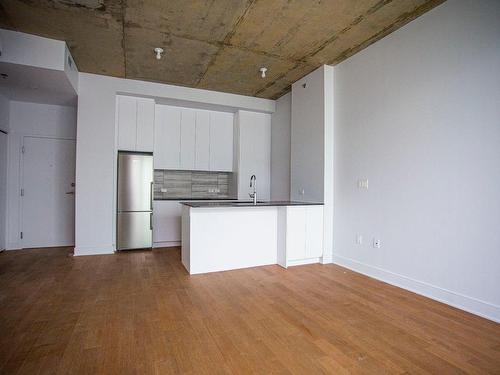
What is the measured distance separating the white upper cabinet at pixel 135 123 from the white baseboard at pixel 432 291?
4034mm

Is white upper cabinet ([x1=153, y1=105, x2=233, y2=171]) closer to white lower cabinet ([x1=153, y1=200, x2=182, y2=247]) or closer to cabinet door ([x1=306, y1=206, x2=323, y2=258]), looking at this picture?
white lower cabinet ([x1=153, y1=200, x2=182, y2=247])

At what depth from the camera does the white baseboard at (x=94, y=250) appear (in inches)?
177

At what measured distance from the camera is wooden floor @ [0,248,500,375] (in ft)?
5.76

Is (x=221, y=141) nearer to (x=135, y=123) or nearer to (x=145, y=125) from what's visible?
(x=145, y=125)

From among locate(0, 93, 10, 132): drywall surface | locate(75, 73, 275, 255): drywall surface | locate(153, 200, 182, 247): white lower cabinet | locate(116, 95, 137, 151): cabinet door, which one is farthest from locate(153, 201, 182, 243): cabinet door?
locate(0, 93, 10, 132): drywall surface

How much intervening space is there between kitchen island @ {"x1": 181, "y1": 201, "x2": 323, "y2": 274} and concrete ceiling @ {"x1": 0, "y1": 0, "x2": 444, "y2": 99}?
7.04 feet

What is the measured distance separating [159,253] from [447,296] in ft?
13.5

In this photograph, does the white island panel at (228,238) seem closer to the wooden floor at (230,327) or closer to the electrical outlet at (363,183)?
the wooden floor at (230,327)

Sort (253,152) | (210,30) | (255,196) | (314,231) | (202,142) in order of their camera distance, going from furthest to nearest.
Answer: (253,152), (202,142), (314,231), (255,196), (210,30)

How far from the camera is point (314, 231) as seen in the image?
4.09 m

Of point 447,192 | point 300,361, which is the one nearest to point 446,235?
point 447,192

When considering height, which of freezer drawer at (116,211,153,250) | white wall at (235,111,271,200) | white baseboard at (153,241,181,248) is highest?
white wall at (235,111,271,200)

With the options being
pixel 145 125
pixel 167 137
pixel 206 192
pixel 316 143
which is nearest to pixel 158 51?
pixel 145 125

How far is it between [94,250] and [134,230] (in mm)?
689
